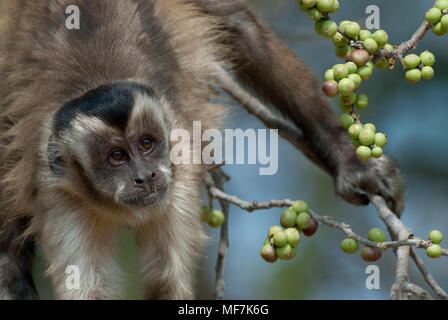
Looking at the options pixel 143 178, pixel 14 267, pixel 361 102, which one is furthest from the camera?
pixel 14 267

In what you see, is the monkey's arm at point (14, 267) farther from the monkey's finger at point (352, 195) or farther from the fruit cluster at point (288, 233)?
the monkey's finger at point (352, 195)

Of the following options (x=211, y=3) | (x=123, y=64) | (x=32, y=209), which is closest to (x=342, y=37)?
(x=123, y=64)

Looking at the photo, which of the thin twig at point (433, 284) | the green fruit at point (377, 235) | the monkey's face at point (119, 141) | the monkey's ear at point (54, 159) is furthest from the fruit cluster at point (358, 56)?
the monkey's ear at point (54, 159)

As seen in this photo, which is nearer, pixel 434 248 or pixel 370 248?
pixel 434 248

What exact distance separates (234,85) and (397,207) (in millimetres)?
1772

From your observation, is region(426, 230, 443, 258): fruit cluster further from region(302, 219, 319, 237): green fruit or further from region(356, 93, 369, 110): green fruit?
region(356, 93, 369, 110): green fruit

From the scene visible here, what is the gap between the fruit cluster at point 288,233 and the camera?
3.69m

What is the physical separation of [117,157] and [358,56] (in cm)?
190

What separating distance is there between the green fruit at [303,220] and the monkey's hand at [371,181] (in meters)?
1.49

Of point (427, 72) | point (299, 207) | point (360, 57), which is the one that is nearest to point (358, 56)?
point (360, 57)

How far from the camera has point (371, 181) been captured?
523 cm

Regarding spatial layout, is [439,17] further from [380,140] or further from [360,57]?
[380,140]

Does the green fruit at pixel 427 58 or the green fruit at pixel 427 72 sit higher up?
the green fruit at pixel 427 58
